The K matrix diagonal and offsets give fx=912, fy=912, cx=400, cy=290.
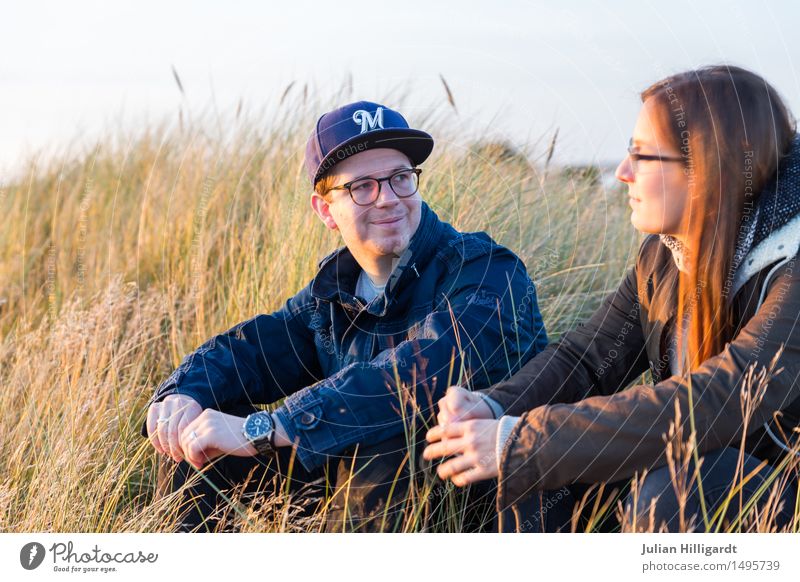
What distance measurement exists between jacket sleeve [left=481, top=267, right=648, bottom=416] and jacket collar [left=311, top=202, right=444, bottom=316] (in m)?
0.46

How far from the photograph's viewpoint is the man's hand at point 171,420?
2.52 m

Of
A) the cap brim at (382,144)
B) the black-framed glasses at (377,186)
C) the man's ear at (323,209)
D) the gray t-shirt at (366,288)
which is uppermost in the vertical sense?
the cap brim at (382,144)

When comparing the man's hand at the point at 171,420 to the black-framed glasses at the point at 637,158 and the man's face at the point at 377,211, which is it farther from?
the black-framed glasses at the point at 637,158

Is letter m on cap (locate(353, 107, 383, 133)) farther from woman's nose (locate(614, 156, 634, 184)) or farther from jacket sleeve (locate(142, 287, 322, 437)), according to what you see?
woman's nose (locate(614, 156, 634, 184))

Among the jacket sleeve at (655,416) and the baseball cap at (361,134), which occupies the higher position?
the baseball cap at (361,134)

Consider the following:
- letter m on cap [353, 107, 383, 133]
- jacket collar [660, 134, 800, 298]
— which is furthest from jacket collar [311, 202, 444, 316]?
jacket collar [660, 134, 800, 298]

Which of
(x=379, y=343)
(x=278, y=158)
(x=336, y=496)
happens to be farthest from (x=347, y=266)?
(x=278, y=158)

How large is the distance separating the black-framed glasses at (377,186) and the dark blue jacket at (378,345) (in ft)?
0.27

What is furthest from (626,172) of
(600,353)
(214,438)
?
(214,438)

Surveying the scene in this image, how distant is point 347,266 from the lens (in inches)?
112

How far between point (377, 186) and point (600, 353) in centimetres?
82

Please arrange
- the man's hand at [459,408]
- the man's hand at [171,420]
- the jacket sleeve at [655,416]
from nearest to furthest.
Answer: the jacket sleeve at [655,416]
the man's hand at [459,408]
the man's hand at [171,420]

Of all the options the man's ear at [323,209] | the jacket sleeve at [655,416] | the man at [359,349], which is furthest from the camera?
the man's ear at [323,209]

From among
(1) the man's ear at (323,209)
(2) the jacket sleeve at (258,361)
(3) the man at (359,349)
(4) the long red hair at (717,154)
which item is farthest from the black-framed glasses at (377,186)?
(4) the long red hair at (717,154)
